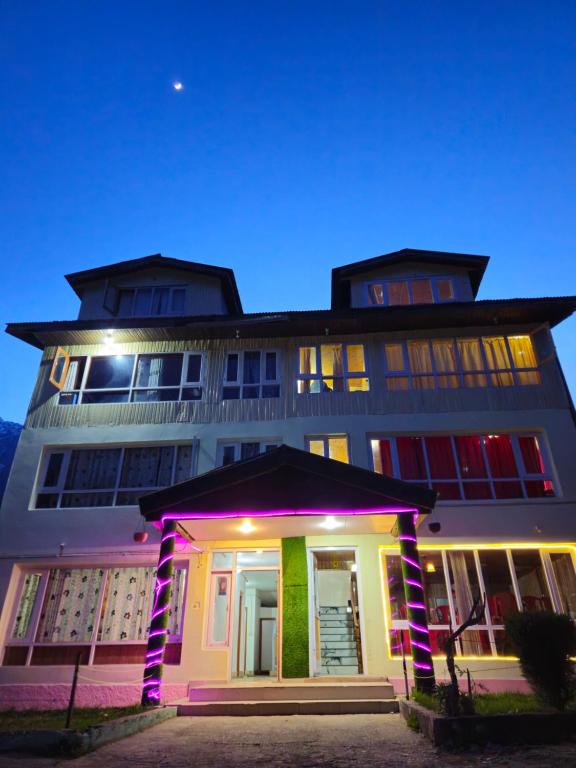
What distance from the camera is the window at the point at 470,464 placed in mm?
12359

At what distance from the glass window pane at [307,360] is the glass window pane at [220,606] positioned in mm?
6034

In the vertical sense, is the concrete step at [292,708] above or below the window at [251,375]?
below

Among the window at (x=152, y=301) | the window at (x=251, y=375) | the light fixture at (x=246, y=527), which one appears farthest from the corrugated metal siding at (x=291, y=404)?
the light fixture at (x=246, y=527)

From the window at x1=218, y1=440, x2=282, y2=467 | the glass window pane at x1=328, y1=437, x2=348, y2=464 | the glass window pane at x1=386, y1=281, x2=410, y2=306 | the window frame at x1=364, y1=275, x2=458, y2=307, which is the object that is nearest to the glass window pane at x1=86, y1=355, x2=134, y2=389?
the window at x1=218, y1=440, x2=282, y2=467

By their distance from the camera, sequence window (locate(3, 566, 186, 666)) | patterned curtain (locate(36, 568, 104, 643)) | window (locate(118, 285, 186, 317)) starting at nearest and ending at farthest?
window (locate(3, 566, 186, 666)) → patterned curtain (locate(36, 568, 104, 643)) → window (locate(118, 285, 186, 317))

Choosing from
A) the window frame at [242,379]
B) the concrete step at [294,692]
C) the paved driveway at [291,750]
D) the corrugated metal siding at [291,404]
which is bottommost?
the paved driveway at [291,750]

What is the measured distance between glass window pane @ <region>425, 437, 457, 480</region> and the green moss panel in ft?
13.0

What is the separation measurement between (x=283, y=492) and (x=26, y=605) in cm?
766

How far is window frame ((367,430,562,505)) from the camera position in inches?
477

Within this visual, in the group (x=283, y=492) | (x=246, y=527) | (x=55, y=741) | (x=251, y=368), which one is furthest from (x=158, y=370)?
(x=55, y=741)

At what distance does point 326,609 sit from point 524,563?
5488mm

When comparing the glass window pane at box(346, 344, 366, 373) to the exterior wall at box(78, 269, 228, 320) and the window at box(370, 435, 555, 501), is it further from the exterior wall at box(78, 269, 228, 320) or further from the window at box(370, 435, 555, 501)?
the exterior wall at box(78, 269, 228, 320)

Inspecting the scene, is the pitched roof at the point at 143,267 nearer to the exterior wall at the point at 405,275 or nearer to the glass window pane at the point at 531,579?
the exterior wall at the point at 405,275

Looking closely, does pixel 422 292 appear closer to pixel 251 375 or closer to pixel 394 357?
pixel 394 357
